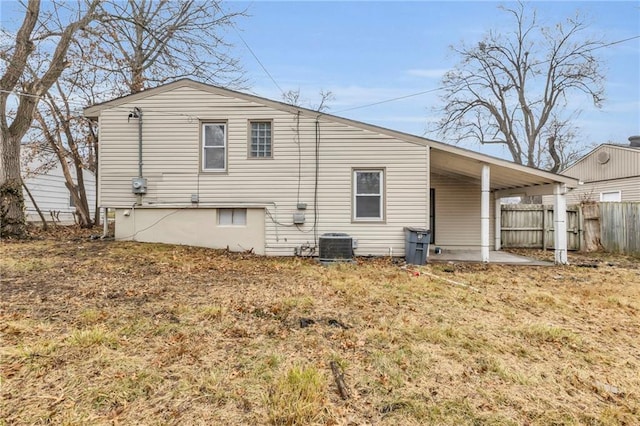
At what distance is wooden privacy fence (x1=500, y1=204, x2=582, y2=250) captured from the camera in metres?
13.0

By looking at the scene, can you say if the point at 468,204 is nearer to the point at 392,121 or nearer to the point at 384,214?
the point at 384,214

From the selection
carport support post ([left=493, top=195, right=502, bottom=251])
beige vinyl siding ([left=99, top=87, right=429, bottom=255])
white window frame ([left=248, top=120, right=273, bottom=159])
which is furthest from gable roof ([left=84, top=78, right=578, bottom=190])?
carport support post ([left=493, top=195, right=502, bottom=251])

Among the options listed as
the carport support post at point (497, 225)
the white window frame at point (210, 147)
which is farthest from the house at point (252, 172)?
the carport support post at point (497, 225)

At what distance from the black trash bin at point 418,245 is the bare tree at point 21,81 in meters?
11.0

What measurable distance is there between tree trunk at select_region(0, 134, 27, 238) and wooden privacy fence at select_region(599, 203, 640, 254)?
18843 millimetres

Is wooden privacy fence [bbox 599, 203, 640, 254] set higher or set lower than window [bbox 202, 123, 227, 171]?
lower

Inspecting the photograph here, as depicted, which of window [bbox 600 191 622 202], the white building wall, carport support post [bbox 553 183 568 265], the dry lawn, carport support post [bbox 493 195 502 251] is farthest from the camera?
the white building wall

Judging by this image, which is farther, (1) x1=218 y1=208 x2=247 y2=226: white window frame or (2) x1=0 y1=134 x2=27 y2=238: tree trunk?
(1) x1=218 y1=208 x2=247 y2=226: white window frame

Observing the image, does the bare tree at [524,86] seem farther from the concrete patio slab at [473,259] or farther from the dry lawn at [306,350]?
the dry lawn at [306,350]

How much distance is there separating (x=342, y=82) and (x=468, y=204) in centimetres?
1196

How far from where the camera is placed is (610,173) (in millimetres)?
15805

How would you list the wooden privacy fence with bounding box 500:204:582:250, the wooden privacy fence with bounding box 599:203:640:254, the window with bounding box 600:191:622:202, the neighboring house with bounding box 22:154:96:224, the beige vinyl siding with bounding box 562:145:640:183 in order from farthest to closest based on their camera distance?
the neighboring house with bounding box 22:154:96:224 < the window with bounding box 600:191:622:202 < the beige vinyl siding with bounding box 562:145:640:183 < the wooden privacy fence with bounding box 500:204:582:250 < the wooden privacy fence with bounding box 599:203:640:254

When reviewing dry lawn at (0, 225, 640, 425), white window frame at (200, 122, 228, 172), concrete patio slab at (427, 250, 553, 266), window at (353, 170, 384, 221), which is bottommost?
dry lawn at (0, 225, 640, 425)

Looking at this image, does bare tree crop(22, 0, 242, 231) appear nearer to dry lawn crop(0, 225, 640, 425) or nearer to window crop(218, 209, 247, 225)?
A: window crop(218, 209, 247, 225)
